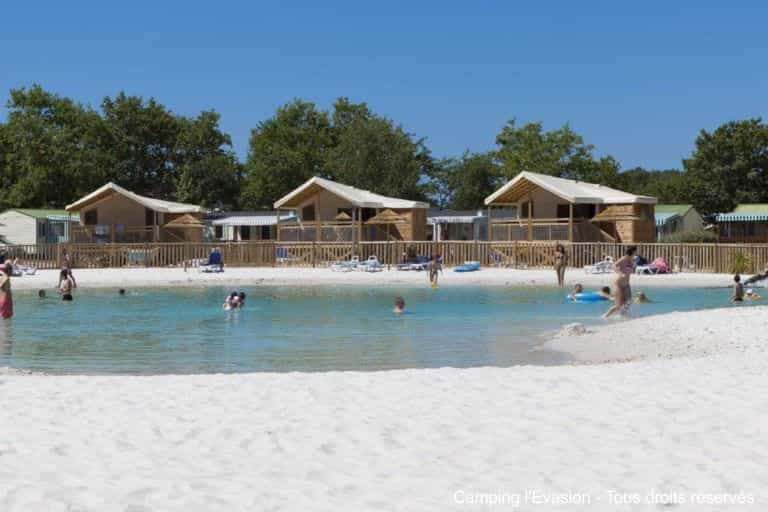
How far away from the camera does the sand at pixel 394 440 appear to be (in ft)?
19.3

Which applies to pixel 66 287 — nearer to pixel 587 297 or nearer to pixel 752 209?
pixel 587 297

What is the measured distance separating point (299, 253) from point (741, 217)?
25255 mm

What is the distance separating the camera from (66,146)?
209ft

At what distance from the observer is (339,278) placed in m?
37.1

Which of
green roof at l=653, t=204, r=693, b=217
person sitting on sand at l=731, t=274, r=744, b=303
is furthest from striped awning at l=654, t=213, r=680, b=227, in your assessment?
person sitting on sand at l=731, t=274, r=744, b=303

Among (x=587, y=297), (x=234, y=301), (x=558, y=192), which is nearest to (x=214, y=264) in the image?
(x=558, y=192)

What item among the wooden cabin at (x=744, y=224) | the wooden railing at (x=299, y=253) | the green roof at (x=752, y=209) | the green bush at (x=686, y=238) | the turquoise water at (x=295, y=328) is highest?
the green roof at (x=752, y=209)

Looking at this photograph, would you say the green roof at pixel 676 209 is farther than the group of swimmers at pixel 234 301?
Yes

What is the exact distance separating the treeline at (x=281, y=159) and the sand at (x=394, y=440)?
163 feet

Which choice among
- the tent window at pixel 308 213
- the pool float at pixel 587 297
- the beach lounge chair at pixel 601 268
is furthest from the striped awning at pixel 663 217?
the pool float at pixel 587 297

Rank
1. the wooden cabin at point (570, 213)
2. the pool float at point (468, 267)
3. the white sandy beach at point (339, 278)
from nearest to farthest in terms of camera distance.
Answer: the white sandy beach at point (339, 278)
the pool float at point (468, 267)
the wooden cabin at point (570, 213)

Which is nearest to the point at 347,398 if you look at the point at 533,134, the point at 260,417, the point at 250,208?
the point at 260,417

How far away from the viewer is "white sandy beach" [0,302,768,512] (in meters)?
5.92

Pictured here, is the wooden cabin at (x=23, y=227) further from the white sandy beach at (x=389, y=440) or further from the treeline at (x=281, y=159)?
the white sandy beach at (x=389, y=440)
